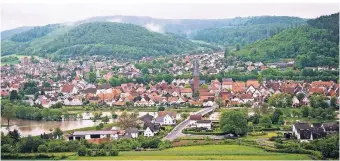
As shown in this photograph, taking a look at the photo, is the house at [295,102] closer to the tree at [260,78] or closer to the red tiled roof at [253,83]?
the red tiled roof at [253,83]

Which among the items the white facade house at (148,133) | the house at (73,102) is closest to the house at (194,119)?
the white facade house at (148,133)

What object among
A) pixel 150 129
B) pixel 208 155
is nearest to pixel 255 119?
pixel 150 129

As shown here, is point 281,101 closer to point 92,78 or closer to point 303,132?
point 303,132

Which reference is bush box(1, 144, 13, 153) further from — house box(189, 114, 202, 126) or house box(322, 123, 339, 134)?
house box(322, 123, 339, 134)

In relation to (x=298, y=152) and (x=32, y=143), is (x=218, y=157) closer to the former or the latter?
(x=298, y=152)

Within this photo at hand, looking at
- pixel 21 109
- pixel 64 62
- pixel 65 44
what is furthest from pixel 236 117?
pixel 65 44

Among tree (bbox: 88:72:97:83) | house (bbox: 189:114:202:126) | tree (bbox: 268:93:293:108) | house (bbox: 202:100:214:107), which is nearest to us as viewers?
house (bbox: 189:114:202:126)

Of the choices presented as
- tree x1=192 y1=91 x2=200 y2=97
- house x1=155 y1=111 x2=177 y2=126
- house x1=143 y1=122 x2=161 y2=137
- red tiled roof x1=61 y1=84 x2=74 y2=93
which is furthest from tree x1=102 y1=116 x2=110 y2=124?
red tiled roof x1=61 y1=84 x2=74 y2=93
